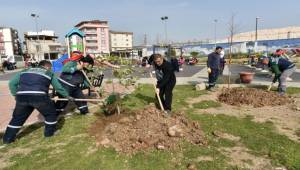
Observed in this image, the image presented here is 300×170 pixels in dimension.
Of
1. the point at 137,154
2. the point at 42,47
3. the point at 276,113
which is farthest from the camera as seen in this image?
the point at 42,47

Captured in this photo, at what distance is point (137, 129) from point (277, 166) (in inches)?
87.9

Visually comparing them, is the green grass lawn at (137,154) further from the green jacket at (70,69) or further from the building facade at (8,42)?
the building facade at (8,42)

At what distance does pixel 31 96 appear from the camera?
4.18 metres

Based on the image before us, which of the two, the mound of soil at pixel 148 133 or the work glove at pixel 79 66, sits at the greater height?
the work glove at pixel 79 66

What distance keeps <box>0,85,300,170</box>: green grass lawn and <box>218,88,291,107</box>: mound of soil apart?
178 cm

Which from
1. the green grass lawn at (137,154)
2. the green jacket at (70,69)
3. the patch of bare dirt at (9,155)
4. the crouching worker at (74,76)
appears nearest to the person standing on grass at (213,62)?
the green grass lawn at (137,154)

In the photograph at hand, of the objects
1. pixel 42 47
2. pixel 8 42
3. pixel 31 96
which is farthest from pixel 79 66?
pixel 8 42

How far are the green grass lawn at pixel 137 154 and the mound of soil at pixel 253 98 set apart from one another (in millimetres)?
1784

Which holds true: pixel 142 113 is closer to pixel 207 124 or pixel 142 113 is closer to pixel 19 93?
pixel 207 124

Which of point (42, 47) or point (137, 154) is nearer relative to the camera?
point (137, 154)

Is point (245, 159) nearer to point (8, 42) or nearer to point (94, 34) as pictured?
point (8, 42)

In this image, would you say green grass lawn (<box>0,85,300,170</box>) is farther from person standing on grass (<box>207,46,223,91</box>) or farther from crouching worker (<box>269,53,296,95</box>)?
person standing on grass (<box>207,46,223,91</box>)

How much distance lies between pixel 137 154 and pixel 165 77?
221 cm

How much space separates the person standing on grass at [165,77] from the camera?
5.44m
